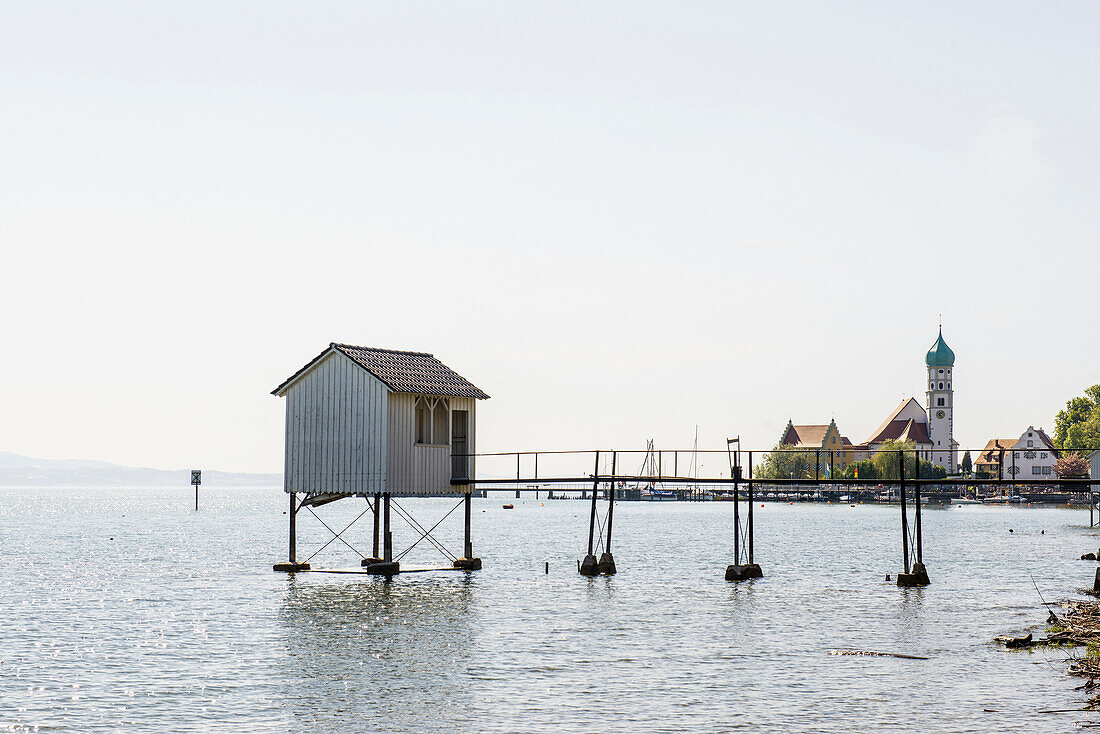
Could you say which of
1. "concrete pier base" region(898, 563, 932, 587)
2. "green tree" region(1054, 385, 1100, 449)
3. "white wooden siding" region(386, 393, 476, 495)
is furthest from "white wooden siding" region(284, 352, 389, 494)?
"green tree" region(1054, 385, 1100, 449)

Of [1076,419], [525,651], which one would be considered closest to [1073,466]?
[1076,419]

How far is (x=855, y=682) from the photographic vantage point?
29641 millimetres

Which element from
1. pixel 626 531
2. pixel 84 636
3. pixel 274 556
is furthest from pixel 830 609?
pixel 626 531

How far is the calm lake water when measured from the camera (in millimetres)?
26094

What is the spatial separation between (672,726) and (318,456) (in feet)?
96.9

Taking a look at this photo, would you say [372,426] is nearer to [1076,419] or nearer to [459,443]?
[459,443]

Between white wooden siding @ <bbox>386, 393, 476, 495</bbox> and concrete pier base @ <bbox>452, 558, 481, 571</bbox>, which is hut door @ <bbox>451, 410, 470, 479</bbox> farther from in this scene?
concrete pier base @ <bbox>452, 558, 481, 571</bbox>

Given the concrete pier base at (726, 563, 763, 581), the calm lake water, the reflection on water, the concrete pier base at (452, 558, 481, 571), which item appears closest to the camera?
the calm lake water

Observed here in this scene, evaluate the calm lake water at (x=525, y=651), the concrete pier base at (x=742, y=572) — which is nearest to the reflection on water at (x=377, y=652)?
the calm lake water at (x=525, y=651)

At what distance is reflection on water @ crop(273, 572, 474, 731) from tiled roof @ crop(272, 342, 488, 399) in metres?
8.46

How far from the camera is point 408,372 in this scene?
5219 cm

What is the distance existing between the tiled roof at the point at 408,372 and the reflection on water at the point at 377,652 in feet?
27.8

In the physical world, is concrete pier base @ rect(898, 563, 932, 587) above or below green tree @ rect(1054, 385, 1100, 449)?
below

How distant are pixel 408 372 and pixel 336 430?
396 centimetres
